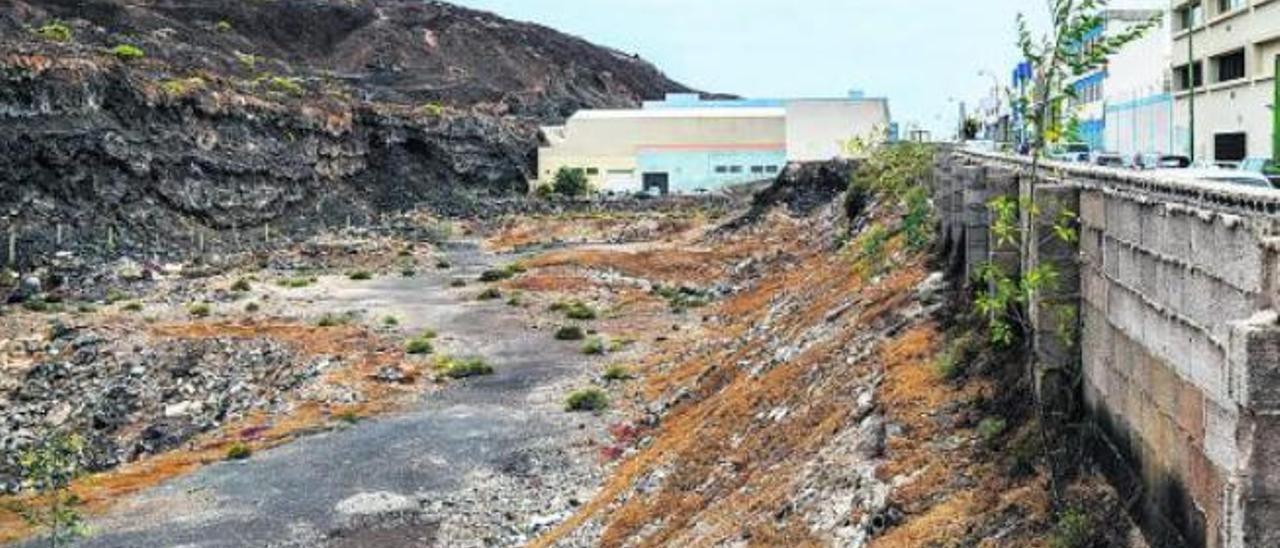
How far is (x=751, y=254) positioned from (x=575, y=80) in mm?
131418

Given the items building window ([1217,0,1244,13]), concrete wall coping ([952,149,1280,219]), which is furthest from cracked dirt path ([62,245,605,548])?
building window ([1217,0,1244,13])

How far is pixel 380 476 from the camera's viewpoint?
28.9 metres

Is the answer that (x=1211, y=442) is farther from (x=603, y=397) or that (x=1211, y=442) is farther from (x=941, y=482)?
(x=603, y=397)

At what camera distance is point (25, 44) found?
81500mm

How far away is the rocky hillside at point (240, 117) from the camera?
7600cm

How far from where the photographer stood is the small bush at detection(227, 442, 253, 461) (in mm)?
30969

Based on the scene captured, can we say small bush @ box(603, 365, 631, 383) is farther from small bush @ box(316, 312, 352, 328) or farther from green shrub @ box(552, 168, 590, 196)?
green shrub @ box(552, 168, 590, 196)

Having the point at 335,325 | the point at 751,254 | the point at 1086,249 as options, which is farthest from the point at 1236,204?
the point at 751,254

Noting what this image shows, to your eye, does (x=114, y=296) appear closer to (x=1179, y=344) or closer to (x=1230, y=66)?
(x=1230, y=66)

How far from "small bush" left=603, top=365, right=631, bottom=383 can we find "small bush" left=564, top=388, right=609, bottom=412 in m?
3.31

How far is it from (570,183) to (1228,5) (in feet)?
231

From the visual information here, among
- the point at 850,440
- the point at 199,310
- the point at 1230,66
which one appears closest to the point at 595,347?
the point at 199,310

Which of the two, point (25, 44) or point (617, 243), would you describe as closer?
point (25, 44)

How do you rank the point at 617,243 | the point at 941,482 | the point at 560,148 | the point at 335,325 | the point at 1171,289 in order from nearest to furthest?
the point at 1171,289 → the point at 941,482 → the point at 335,325 → the point at 617,243 → the point at 560,148
